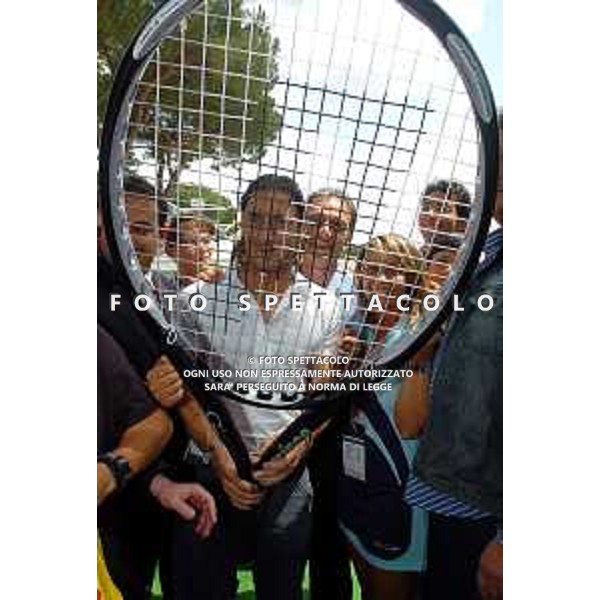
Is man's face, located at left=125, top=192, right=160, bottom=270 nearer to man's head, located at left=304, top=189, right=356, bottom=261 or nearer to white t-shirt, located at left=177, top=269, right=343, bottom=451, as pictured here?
white t-shirt, located at left=177, top=269, right=343, bottom=451

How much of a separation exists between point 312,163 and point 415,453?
453 millimetres

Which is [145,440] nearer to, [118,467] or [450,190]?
[118,467]

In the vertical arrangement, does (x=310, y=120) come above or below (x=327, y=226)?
Result: above

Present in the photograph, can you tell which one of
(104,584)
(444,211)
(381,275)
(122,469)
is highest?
(444,211)

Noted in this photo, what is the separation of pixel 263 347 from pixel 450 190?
0.35m

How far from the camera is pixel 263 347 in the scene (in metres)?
1.83

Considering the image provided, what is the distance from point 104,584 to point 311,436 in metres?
0.37

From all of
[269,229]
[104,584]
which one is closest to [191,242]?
[269,229]

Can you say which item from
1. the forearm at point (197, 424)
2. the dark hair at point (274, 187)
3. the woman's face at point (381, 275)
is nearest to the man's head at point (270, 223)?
the dark hair at point (274, 187)

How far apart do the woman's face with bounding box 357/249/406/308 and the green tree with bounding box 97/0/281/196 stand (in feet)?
0.72

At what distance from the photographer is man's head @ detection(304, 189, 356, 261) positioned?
179 centimetres

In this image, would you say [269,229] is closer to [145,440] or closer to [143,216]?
[143,216]

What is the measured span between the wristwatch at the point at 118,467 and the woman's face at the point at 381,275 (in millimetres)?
428

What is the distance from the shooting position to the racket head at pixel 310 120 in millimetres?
1748
